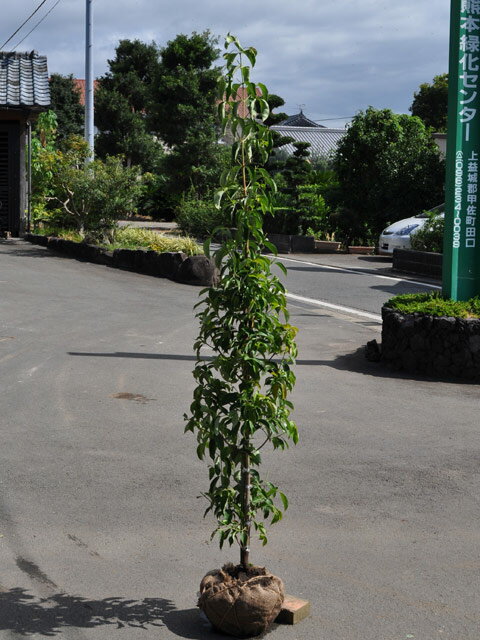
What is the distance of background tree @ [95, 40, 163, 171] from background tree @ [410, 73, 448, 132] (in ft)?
68.9

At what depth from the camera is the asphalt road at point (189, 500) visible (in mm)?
4395

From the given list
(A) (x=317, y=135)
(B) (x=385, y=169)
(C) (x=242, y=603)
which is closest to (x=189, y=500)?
(C) (x=242, y=603)

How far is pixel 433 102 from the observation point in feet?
187

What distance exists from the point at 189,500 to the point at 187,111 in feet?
96.2

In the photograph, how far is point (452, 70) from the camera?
33.3 ft

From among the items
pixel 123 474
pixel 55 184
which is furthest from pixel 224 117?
pixel 55 184

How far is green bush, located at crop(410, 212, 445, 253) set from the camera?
20.8m

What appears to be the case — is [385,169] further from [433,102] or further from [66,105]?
[433,102]

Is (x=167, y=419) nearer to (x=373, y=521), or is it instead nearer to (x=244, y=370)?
(x=373, y=521)

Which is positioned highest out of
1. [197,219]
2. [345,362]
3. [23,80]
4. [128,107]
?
[128,107]

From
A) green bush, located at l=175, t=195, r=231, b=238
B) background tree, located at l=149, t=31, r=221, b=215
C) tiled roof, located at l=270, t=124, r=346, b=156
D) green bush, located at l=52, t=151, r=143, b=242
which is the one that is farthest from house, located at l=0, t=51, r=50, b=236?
tiled roof, located at l=270, t=124, r=346, b=156

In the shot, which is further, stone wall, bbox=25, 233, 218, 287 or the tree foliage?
stone wall, bbox=25, 233, 218, 287

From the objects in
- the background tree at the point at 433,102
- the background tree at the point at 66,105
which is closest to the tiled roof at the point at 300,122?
the background tree at the point at 433,102

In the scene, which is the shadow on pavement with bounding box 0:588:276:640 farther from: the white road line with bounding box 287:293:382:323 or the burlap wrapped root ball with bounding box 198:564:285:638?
the white road line with bounding box 287:293:382:323
